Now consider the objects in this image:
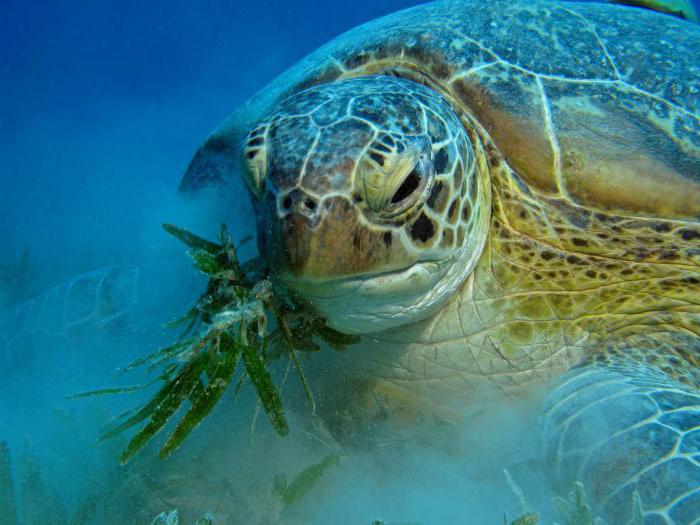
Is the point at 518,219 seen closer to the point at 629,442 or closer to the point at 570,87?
the point at 570,87

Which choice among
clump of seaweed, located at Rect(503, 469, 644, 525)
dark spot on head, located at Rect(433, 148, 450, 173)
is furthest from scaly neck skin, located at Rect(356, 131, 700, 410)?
clump of seaweed, located at Rect(503, 469, 644, 525)

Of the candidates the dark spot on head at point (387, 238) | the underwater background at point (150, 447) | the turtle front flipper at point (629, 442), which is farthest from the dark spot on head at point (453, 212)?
the underwater background at point (150, 447)

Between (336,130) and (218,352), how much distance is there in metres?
0.79

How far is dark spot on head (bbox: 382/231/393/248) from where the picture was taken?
133 centimetres

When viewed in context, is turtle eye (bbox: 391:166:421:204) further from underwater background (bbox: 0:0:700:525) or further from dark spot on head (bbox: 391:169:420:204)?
underwater background (bbox: 0:0:700:525)

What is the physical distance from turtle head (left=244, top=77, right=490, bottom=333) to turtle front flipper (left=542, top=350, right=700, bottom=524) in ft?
1.97

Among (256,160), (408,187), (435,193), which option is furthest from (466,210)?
(256,160)

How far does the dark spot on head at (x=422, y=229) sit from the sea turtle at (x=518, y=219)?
0.4 inches

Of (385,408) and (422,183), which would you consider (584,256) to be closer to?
(422,183)

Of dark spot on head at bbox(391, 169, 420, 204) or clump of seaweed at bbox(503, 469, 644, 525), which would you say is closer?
clump of seaweed at bbox(503, 469, 644, 525)

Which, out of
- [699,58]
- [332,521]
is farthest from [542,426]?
[699,58]

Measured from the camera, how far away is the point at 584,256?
1.85 metres

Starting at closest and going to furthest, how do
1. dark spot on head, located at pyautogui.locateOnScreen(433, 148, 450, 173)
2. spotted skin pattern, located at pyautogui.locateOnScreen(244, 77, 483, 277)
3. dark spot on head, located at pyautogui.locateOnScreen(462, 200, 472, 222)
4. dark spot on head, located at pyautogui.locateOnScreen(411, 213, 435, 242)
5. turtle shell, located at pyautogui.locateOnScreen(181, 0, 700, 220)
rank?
spotted skin pattern, located at pyautogui.locateOnScreen(244, 77, 483, 277)
dark spot on head, located at pyautogui.locateOnScreen(411, 213, 435, 242)
dark spot on head, located at pyautogui.locateOnScreen(433, 148, 450, 173)
dark spot on head, located at pyautogui.locateOnScreen(462, 200, 472, 222)
turtle shell, located at pyautogui.locateOnScreen(181, 0, 700, 220)

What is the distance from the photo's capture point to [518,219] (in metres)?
1.88
